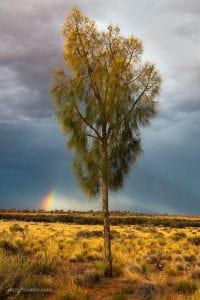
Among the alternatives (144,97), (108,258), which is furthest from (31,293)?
(144,97)

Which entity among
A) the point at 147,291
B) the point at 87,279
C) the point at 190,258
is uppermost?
the point at 190,258

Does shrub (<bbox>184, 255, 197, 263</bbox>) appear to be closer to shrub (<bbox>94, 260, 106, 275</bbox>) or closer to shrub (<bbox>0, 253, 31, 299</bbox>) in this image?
shrub (<bbox>94, 260, 106, 275</bbox>)

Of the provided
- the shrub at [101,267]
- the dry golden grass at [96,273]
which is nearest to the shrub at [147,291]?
the dry golden grass at [96,273]

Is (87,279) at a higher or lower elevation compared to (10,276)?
lower

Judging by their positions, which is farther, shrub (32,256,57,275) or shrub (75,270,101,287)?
shrub (32,256,57,275)

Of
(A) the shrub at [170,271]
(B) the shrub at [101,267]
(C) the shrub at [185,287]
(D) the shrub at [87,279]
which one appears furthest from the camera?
(A) the shrub at [170,271]

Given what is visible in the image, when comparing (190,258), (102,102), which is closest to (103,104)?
(102,102)

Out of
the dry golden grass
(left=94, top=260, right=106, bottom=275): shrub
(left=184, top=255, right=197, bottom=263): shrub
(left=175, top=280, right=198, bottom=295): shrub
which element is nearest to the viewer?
the dry golden grass

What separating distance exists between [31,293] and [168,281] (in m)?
6.19

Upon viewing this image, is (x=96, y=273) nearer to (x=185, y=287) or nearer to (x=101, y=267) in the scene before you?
(x=101, y=267)

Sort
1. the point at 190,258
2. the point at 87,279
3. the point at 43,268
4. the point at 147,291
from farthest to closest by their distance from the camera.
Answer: the point at 190,258
the point at 43,268
the point at 87,279
the point at 147,291

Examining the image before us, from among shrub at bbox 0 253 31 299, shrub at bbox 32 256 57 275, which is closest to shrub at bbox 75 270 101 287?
shrub at bbox 32 256 57 275

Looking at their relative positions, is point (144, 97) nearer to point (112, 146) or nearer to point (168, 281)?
point (112, 146)

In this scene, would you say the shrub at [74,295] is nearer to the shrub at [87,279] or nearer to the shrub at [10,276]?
the shrub at [10,276]
